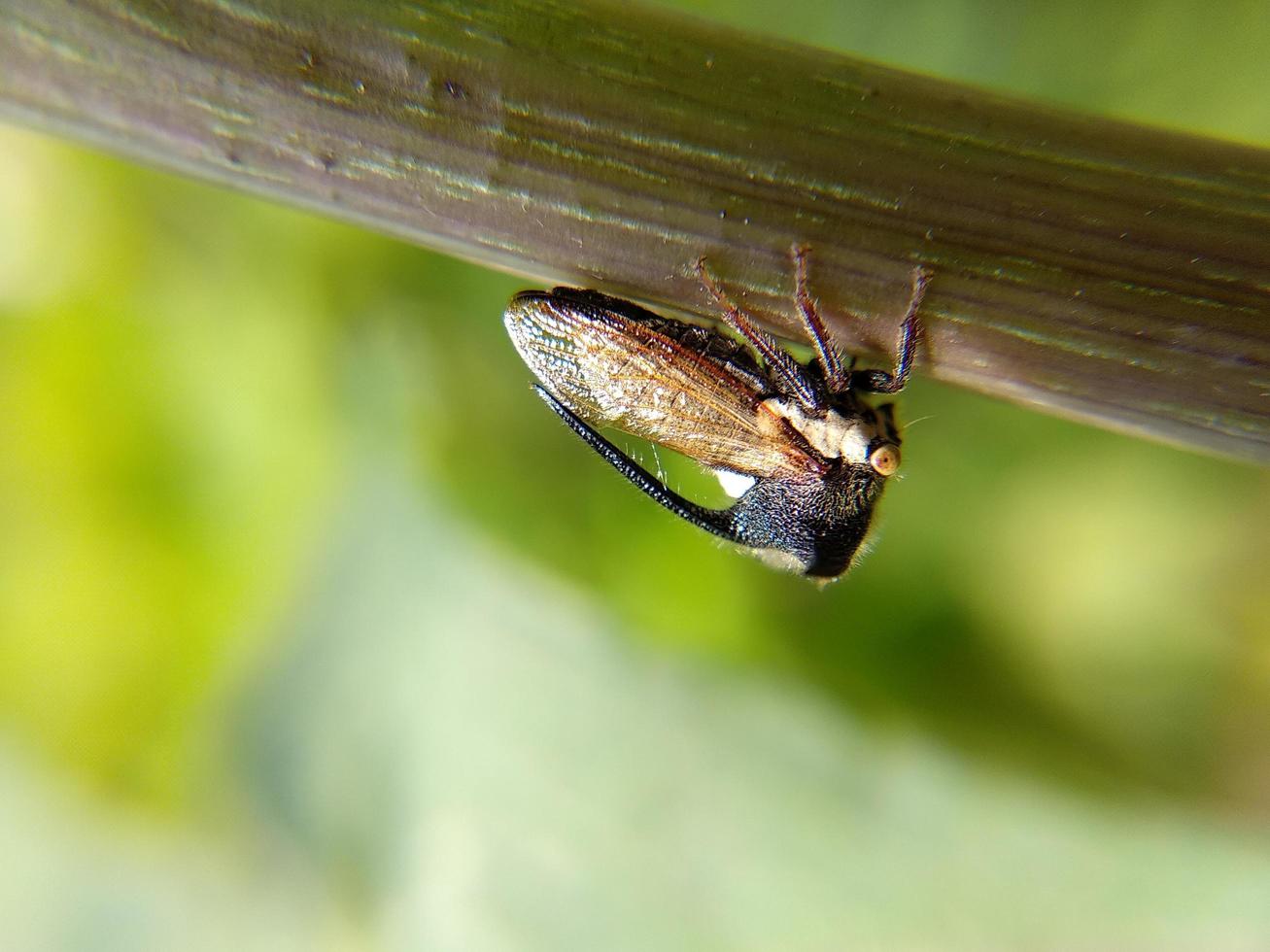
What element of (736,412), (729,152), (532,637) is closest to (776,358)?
(736,412)

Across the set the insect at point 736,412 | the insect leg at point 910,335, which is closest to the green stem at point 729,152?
the insect leg at point 910,335

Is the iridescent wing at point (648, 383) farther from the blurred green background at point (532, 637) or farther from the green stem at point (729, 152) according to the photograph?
the blurred green background at point (532, 637)

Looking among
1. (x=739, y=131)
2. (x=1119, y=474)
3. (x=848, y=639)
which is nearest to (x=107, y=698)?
(x=848, y=639)

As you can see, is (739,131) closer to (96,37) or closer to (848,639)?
(96,37)

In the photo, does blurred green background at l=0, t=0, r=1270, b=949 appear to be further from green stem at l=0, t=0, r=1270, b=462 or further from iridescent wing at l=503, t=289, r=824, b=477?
green stem at l=0, t=0, r=1270, b=462

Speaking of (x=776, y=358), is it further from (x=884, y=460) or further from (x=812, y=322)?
(x=812, y=322)

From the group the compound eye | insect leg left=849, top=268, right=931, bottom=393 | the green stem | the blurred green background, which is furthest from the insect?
the blurred green background
